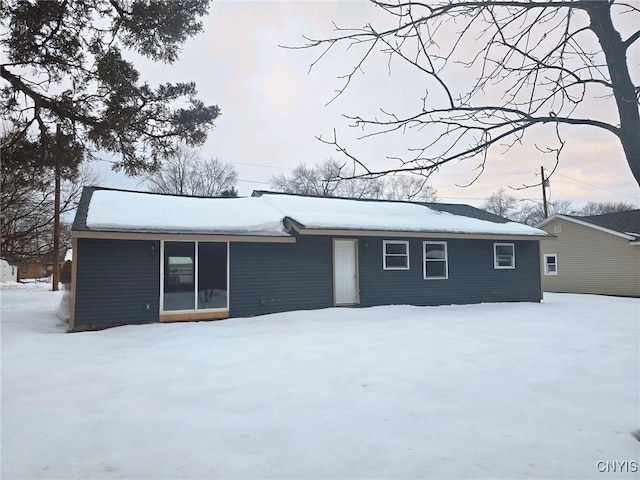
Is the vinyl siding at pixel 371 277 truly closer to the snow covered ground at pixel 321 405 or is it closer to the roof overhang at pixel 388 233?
the roof overhang at pixel 388 233

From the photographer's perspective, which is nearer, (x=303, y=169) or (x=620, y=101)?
(x=620, y=101)

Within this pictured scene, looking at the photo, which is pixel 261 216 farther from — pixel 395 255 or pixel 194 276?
pixel 395 255

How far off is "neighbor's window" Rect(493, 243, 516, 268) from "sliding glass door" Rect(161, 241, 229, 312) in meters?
8.66

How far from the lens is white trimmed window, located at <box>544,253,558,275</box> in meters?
19.8

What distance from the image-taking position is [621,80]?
2934 mm

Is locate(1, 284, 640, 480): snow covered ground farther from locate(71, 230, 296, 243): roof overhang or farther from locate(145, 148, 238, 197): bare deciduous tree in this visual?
locate(145, 148, 238, 197): bare deciduous tree

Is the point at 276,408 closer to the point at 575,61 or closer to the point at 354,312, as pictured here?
the point at 575,61

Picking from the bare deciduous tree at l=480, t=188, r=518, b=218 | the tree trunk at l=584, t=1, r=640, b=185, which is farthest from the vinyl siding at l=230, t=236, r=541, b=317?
the bare deciduous tree at l=480, t=188, r=518, b=218

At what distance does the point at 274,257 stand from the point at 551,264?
15342 millimetres

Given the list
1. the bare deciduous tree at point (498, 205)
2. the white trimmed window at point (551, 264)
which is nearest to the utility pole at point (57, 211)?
the white trimmed window at point (551, 264)

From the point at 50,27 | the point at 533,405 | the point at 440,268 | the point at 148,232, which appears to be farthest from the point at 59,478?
the point at 440,268

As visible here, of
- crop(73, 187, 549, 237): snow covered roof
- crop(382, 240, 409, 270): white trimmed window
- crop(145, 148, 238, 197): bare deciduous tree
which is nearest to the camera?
crop(73, 187, 549, 237): snow covered roof

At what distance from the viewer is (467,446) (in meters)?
3.18

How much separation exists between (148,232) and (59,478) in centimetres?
674
